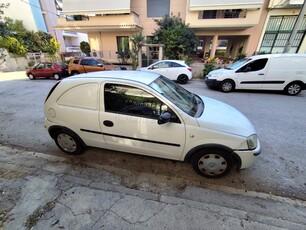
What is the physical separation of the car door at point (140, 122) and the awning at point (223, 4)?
46.4 ft

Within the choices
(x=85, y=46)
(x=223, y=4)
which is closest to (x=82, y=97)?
(x=223, y=4)

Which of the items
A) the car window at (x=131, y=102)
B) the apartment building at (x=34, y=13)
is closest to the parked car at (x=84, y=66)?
the car window at (x=131, y=102)

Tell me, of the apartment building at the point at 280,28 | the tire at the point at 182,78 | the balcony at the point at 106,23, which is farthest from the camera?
the balcony at the point at 106,23

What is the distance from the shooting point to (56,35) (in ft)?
76.7

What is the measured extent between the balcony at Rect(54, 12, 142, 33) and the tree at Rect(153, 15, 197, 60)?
2731mm

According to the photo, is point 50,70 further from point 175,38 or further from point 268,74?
point 268,74

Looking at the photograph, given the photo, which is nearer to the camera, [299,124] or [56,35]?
[299,124]

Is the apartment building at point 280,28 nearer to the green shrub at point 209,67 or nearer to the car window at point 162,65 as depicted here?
the green shrub at point 209,67

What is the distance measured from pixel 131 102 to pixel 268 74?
719 centimetres

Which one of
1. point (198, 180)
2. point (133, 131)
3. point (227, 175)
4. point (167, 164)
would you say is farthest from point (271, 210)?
point (133, 131)

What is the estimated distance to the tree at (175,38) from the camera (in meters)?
12.5

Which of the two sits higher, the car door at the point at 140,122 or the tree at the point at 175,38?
the tree at the point at 175,38

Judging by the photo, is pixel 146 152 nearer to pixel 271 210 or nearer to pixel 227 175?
pixel 227 175

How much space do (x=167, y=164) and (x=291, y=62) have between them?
7418mm
